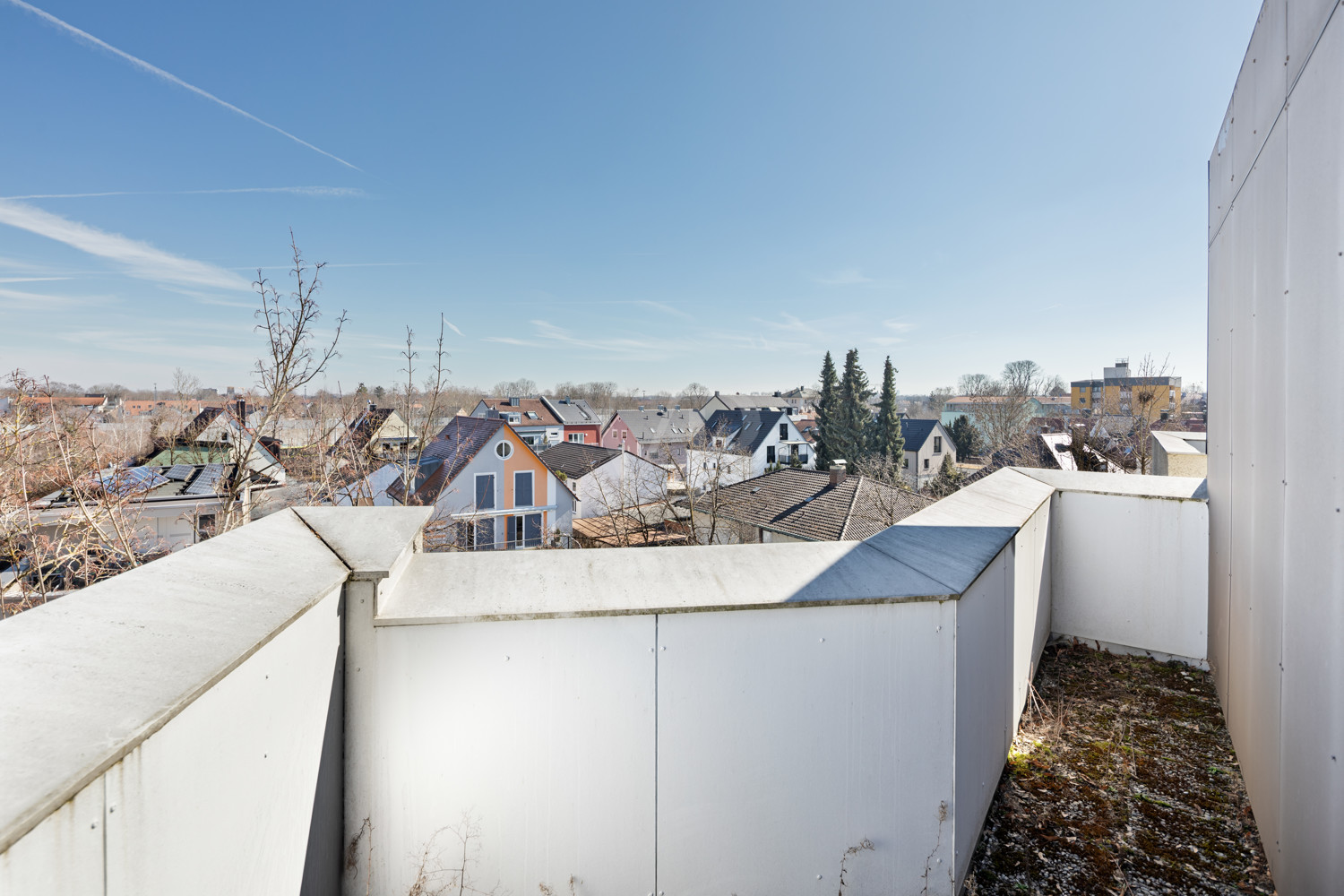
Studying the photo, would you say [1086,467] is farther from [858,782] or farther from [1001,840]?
A: [858,782]

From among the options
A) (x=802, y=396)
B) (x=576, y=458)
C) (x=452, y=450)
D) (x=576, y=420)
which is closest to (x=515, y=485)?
(x=452, y=450)

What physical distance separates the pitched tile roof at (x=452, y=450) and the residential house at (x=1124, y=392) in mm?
19488

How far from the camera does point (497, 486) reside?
16656mm

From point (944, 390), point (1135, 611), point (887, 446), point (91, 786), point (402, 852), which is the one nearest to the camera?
point (91, 786)

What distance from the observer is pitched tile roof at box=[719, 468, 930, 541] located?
13.2 metres

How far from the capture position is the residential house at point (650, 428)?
138 feet

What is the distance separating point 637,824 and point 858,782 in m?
0.71

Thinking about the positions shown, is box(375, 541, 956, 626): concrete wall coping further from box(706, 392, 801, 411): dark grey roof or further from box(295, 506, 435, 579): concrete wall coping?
box(706, 392, 801, 411): dark grey roof

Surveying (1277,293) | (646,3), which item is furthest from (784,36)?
(1277,293)

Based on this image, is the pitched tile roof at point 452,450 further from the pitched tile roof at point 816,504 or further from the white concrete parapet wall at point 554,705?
the white concrete parapet wall at point 554,705

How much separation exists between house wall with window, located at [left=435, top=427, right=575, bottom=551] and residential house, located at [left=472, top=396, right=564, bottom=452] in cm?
2244

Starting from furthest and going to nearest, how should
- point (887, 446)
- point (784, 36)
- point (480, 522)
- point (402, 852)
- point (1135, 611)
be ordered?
point (887, 446), point (480, 522), point (784, 36), point (1135, 611), point (402, 852)

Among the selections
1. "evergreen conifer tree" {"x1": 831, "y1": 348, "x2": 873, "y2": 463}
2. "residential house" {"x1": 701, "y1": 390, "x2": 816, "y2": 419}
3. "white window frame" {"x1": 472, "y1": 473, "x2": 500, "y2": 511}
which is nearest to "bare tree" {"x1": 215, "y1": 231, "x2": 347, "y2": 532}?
"white window frame" {"x1": 472, "y1": 473, "x2": 500, "y2": 511}

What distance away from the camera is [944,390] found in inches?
2436
